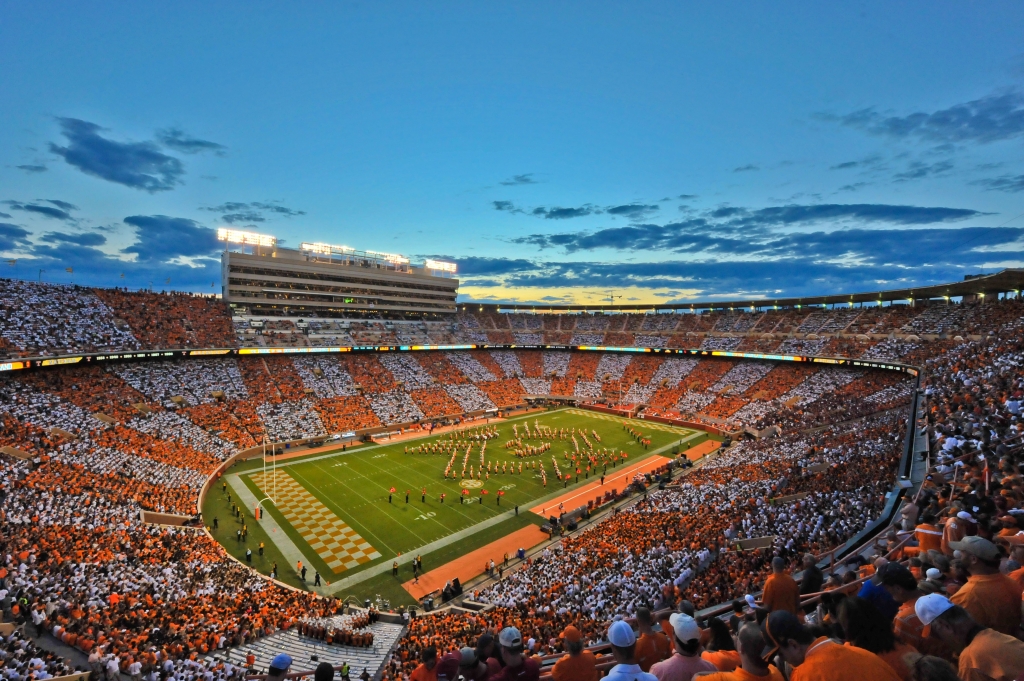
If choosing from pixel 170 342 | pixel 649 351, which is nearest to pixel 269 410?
pixel 170 342

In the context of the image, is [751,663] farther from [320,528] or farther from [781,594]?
[320,528]

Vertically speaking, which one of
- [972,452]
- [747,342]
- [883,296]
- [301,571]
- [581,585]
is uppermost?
[883,296]

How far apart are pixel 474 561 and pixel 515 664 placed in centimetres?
1925

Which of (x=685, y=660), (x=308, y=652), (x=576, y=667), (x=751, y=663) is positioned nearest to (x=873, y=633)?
(x=751, y=663)

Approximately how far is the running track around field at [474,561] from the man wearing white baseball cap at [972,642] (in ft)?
63.4

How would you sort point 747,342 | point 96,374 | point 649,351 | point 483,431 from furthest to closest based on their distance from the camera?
point 649,351 → point 747,342 → point 483,431 → point 96,374

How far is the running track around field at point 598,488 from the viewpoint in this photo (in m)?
28.9

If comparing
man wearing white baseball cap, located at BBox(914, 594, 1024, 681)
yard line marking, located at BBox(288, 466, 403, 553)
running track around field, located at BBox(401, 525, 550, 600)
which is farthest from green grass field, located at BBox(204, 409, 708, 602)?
man wearing white baseball cap, located at BBox(914, 594, 1024, 681)

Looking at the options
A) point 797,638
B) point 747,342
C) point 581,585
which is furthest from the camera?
point 747,342

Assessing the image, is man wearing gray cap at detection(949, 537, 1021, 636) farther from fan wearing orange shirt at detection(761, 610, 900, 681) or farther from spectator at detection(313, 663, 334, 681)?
spectator at detection(313, 663, 334, 681)

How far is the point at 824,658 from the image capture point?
288 cm

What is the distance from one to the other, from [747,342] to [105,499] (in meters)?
61.7

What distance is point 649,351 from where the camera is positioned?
70.2 metres

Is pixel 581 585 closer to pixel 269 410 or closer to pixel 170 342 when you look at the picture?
pixel 269 410
